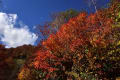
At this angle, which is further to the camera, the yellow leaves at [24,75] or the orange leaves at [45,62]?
the orange leaves at [45,62]

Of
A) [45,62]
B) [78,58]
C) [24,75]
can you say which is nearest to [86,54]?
[78,58]

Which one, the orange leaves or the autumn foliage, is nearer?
the autumn foliage

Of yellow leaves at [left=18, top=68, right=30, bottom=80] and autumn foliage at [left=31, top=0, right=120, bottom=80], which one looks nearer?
autumn foliage at [left=31, top=0, right=120, bottom=80]

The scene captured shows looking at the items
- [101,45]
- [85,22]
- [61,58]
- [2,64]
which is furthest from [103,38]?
[2,64]

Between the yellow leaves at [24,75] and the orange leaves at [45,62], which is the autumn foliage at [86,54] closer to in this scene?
the orange leaves at [45,62]

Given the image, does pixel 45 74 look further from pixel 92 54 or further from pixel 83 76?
pixel 92 54

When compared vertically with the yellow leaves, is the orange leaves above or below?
above

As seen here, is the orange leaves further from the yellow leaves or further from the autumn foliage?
the yellow leaves

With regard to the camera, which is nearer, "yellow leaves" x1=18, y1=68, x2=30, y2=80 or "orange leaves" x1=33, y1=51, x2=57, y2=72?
"yellow leaves" x1=18, y1=68, x2=30, y2=80

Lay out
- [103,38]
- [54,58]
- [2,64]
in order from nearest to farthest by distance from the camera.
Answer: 1. [2,64]
2. [103,38]
3. [54,58]

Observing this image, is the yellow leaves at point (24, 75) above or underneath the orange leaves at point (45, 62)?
underneath

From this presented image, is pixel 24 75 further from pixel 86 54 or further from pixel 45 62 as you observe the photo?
pixel 86 54

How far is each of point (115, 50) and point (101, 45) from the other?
53.2 inches

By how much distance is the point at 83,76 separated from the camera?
12156mm
